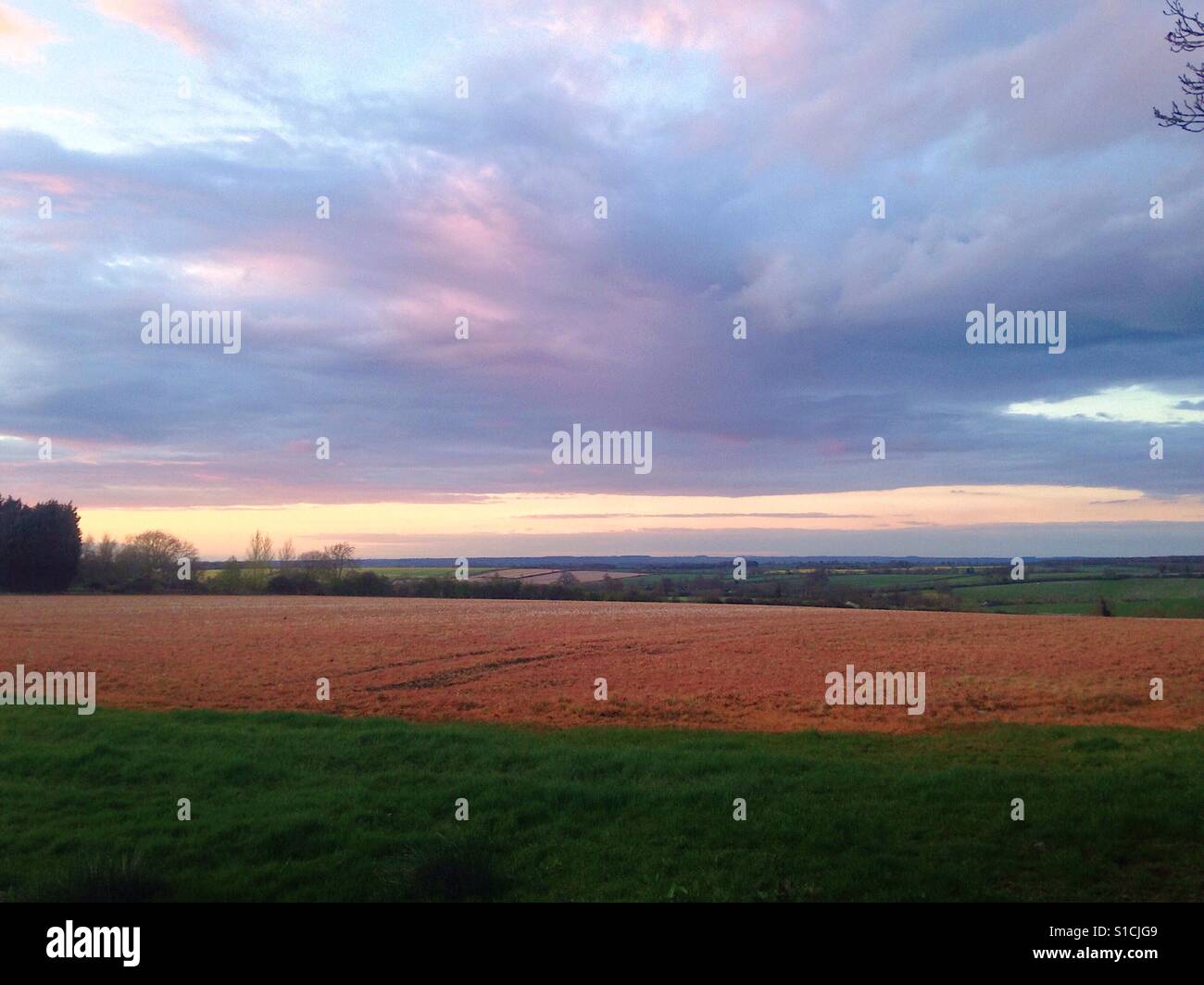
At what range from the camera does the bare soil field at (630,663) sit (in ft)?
73.0

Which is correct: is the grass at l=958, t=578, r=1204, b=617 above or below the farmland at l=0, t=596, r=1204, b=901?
below

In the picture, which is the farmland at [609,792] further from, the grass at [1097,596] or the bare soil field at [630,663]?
the grass at [1097,596]

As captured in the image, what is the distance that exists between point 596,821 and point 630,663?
25.3 meters

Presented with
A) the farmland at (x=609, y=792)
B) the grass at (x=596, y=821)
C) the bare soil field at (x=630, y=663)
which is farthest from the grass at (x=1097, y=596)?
the grass at (x=596, y=821)

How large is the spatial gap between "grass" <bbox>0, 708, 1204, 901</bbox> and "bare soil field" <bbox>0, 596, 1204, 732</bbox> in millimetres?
6259

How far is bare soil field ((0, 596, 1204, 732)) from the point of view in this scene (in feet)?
73.0

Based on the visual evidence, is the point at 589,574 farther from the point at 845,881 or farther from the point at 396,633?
the point at 845,881

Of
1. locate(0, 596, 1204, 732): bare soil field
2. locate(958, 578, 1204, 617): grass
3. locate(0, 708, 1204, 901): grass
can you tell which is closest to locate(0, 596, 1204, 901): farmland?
locate(0, 708, 1204, 901): grass

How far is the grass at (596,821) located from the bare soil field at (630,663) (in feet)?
20.5

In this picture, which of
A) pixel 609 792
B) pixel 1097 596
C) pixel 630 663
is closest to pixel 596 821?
pixel 609 792

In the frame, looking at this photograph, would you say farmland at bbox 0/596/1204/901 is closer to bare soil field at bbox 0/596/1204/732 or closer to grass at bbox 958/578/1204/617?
bare soil field at bbox 0/596/1204/732

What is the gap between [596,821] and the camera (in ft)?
31.1
